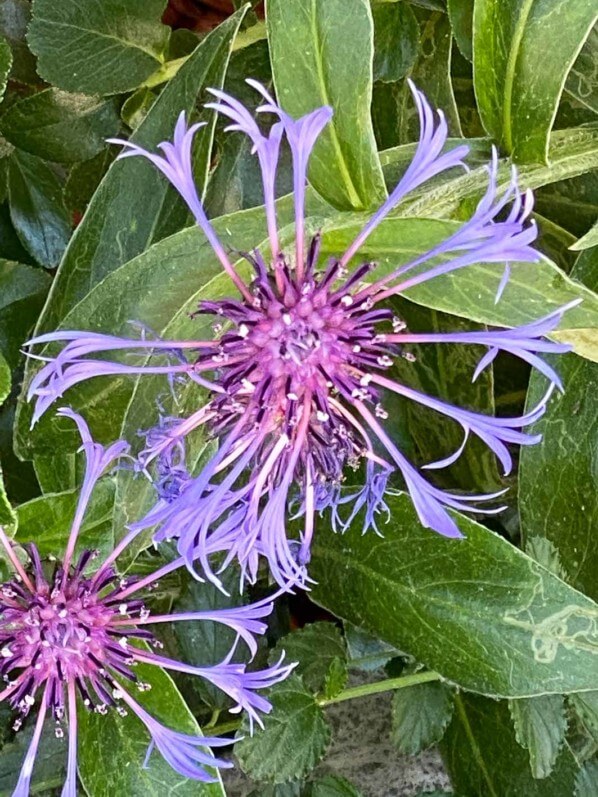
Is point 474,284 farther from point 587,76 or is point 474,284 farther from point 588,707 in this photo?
point 588,707

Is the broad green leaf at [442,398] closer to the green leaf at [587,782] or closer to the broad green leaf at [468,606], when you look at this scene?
the broad green leaf at [468,606]

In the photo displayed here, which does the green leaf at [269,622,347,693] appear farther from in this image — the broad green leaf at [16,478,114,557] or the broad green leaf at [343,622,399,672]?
the broad green leaf at [16,478,114,557]

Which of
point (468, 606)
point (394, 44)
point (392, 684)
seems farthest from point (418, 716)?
point (394, 44)

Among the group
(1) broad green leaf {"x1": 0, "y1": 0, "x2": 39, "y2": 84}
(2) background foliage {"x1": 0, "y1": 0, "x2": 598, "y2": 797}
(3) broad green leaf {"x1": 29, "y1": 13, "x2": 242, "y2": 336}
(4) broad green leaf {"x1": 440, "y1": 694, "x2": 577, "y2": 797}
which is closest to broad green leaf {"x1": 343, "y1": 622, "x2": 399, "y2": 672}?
(2) background foliage {"x1": 0, "y1": 0, "x2": 598, "y2": 797}

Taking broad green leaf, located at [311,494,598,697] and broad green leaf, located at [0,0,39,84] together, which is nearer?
broad green leaf, located at [311,494,598,697]

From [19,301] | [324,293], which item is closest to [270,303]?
[324,293]
